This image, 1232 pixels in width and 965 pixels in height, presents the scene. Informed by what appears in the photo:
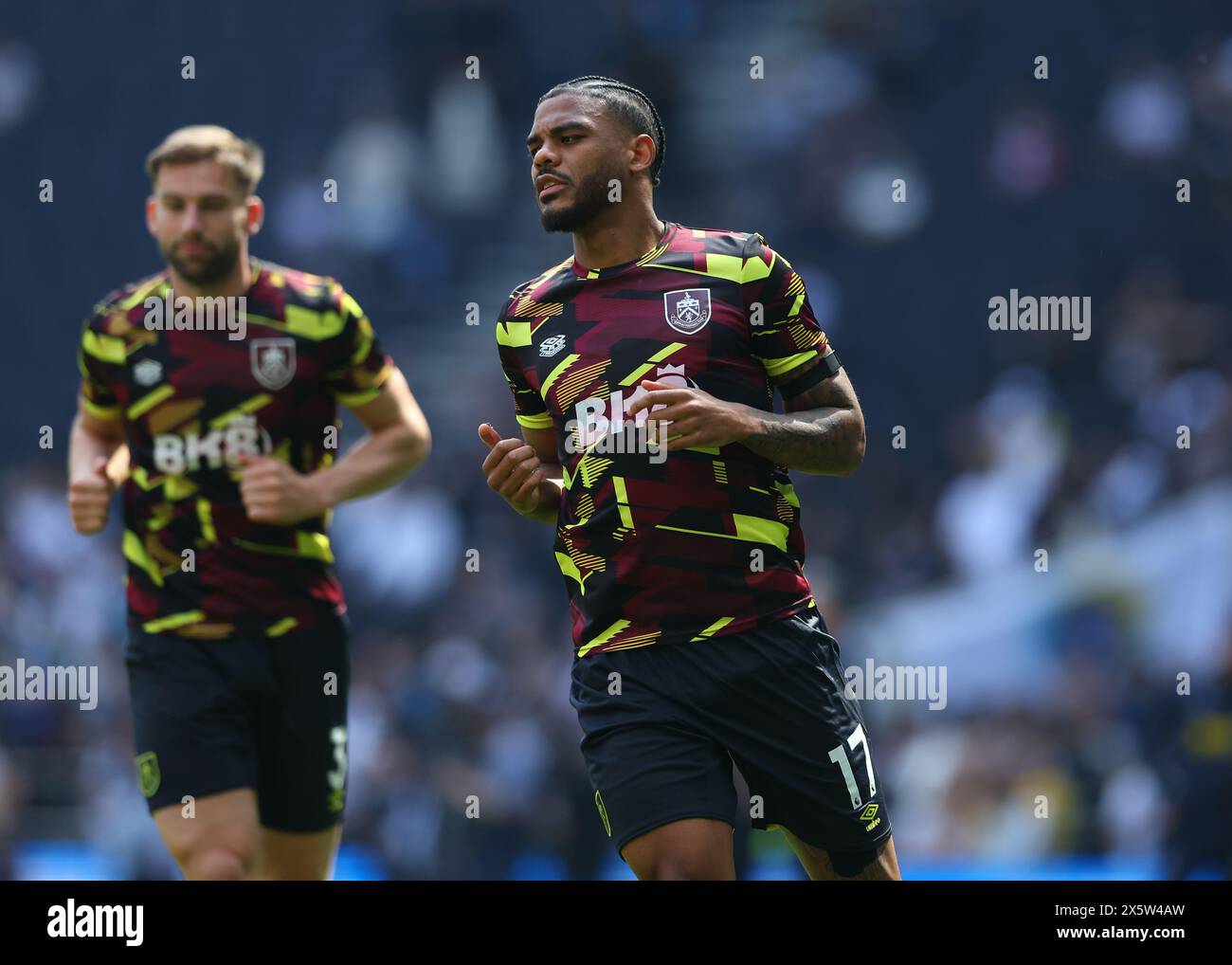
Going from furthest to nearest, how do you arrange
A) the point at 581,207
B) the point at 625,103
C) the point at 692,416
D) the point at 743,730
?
the point at 625,103, the point at 581,207, the point at 743,730, the point at 692,416

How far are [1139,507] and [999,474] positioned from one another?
79 cm

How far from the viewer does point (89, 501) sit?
4926 mm

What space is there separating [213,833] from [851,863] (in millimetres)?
1884

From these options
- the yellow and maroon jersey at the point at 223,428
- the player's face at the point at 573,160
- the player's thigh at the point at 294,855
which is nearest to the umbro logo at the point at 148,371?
the yellow and maroon jersey at the point at 223,428

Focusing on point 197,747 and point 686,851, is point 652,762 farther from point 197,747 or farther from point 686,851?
point 197,747

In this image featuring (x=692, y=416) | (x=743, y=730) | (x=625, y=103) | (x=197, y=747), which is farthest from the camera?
(x=197, y=747)

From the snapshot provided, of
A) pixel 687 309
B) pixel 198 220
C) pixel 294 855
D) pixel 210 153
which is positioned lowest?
pixel 294 855

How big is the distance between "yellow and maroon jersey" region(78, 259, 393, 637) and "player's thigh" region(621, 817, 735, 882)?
1.74 m

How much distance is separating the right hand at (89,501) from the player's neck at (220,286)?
67 centimetres

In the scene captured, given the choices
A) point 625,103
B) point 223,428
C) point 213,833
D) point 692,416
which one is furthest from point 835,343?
point 692,416

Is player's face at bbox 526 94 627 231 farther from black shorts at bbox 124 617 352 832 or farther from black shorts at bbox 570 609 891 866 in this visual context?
black shorts at bbox 124 617 352 832

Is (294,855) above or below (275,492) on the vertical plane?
below
